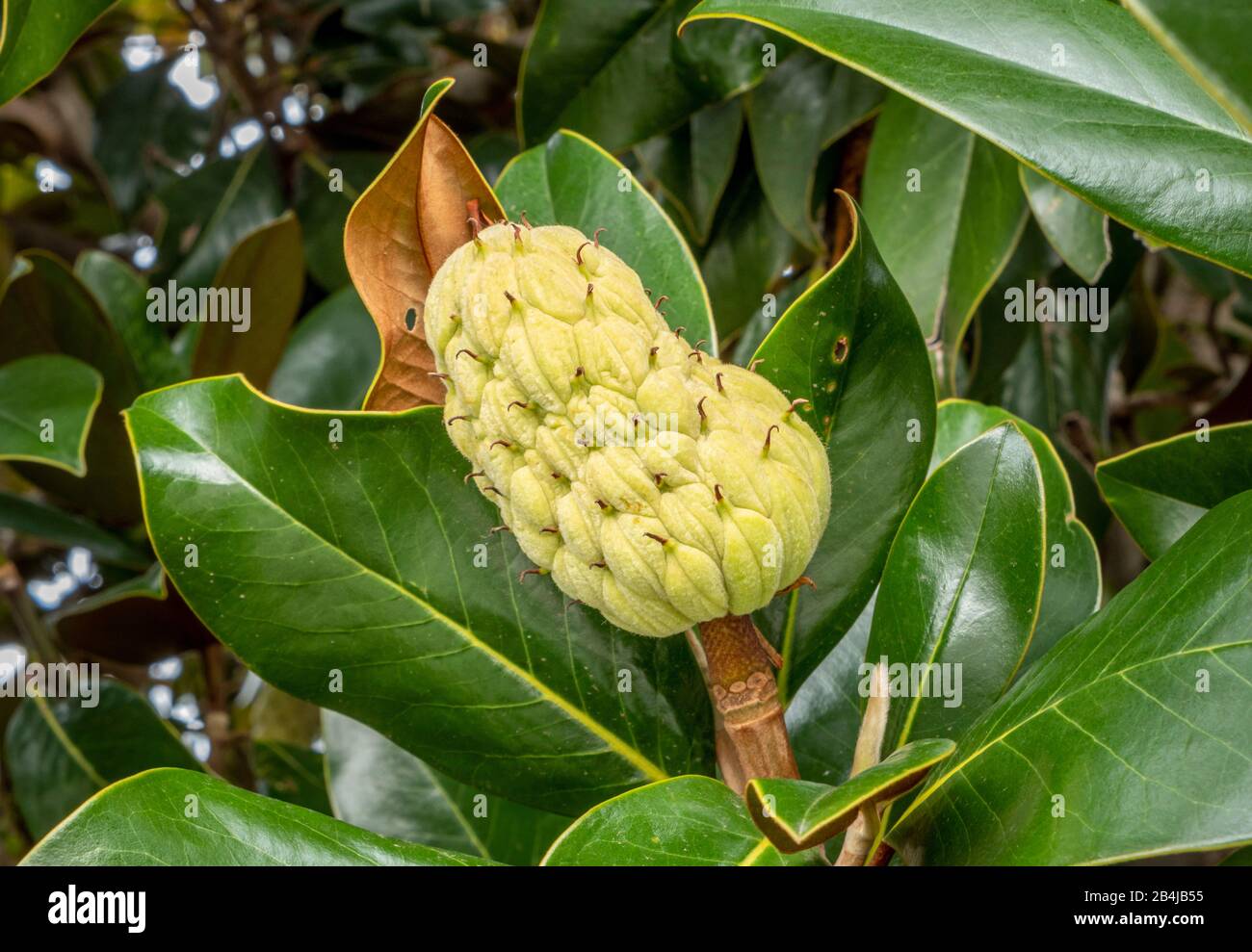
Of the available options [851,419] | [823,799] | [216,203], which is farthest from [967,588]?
[216,203]

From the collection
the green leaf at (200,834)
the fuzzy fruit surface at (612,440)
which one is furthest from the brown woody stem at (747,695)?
the green leaf at (200,834)

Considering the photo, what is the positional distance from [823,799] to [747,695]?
0.49 ft

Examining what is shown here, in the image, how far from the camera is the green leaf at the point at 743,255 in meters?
1.55

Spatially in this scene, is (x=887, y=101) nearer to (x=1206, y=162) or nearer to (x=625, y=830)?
(x=1206, y=162)

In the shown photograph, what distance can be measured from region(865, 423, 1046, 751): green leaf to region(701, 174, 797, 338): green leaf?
765 millimetres

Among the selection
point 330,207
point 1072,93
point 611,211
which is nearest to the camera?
point 1072,93

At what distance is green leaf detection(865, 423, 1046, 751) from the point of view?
78 cm

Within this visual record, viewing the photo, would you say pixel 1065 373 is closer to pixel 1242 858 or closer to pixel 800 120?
pixel 800 120

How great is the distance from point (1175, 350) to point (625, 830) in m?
1.83

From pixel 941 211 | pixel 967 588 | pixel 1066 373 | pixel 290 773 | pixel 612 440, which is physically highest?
pixel 941 211

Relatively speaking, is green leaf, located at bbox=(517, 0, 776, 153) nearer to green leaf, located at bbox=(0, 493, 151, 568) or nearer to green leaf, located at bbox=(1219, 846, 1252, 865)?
green leaf, located at bbox=(0, 493, 151, 568)

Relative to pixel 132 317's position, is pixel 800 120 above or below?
above

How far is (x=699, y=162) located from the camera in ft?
5.00

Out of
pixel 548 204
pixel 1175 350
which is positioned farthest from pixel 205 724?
pixel 1175 350
